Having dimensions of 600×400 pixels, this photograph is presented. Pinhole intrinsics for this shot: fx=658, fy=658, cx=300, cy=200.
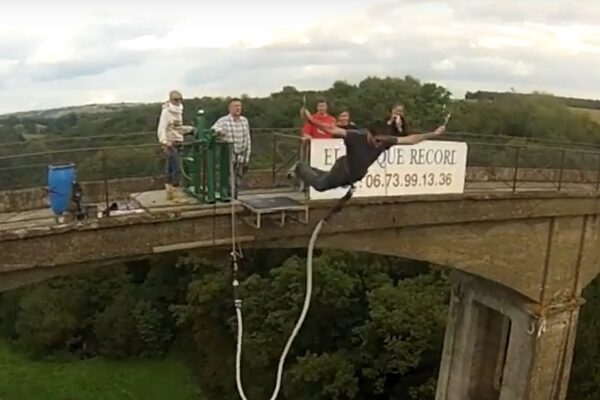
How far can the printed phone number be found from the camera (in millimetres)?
11289

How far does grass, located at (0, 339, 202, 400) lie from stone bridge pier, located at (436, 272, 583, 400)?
63.6 ft

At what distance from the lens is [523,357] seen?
1366 cm

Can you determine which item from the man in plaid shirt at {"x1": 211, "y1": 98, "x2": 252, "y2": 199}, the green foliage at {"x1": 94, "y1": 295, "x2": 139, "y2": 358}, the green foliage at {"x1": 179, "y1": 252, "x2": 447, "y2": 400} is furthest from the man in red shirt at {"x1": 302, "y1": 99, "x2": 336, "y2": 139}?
the green foliage at {"x1": 94, "y1": 295, "x2": 139, "y2": 358}

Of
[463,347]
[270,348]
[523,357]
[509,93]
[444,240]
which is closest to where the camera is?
[444,240]

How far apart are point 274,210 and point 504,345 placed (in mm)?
7708

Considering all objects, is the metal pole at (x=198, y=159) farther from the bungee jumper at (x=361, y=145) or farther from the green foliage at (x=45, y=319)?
the green foliage at (x=45, y=319)

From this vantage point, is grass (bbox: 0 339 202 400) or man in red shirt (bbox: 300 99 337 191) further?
grass (bbox: 0 339 202 400)

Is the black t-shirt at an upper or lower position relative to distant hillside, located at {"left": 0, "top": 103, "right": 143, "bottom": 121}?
upper

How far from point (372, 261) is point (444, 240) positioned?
Result: 14.8 metres

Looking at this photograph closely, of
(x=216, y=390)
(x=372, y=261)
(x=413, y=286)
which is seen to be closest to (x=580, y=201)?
(x=413, y=286)

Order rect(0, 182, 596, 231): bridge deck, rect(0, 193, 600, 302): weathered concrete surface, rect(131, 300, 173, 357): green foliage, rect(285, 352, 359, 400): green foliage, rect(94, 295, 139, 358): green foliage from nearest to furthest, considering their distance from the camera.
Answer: rect(0, 193, 600, 302): weathered concrete surface < rect(0, 182, 596, 231): bridge deck < rect(285, 352, 359, 400): green foliage < rect(131, 300, 173, 357): green foliage < rect(94, 295, 139, 358): green foliage

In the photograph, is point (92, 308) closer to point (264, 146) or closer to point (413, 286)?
point (413, 286)

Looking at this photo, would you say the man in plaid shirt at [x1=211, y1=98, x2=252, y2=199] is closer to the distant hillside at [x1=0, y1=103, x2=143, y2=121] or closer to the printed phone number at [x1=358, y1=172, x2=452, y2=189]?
the printed phone number at [x1=358, y1=172, x2=452, y2=189]

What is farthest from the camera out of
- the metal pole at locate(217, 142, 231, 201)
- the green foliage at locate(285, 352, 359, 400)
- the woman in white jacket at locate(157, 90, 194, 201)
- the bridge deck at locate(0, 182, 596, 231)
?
the green foliage at locate(285, 352, 359, 400)
